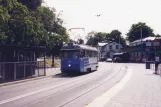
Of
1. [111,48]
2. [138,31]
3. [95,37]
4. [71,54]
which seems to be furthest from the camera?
[95,37]

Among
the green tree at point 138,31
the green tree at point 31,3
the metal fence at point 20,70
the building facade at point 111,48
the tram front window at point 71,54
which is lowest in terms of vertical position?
the metal fence at point 20,70

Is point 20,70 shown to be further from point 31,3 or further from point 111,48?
point 111,48

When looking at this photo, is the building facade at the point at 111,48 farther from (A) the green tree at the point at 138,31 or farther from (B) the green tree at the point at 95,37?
(B) the green tree at the point at 95,37

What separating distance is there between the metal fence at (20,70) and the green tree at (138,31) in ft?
324

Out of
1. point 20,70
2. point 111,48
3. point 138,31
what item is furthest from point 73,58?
point 138,31

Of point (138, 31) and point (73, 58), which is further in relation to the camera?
point (138, 31)

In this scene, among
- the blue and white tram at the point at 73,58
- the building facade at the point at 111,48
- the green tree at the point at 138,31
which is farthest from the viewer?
the green tree at the point at 138,31

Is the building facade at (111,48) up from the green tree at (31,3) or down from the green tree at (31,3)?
down

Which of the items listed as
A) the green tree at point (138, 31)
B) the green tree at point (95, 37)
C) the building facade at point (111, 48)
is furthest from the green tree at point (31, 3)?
the green tree at point (95, 37)

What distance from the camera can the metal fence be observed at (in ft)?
69.4

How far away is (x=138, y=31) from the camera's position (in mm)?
121188

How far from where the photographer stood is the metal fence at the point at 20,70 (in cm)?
2117

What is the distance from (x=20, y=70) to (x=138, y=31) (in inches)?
4071

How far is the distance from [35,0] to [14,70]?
807 inches
